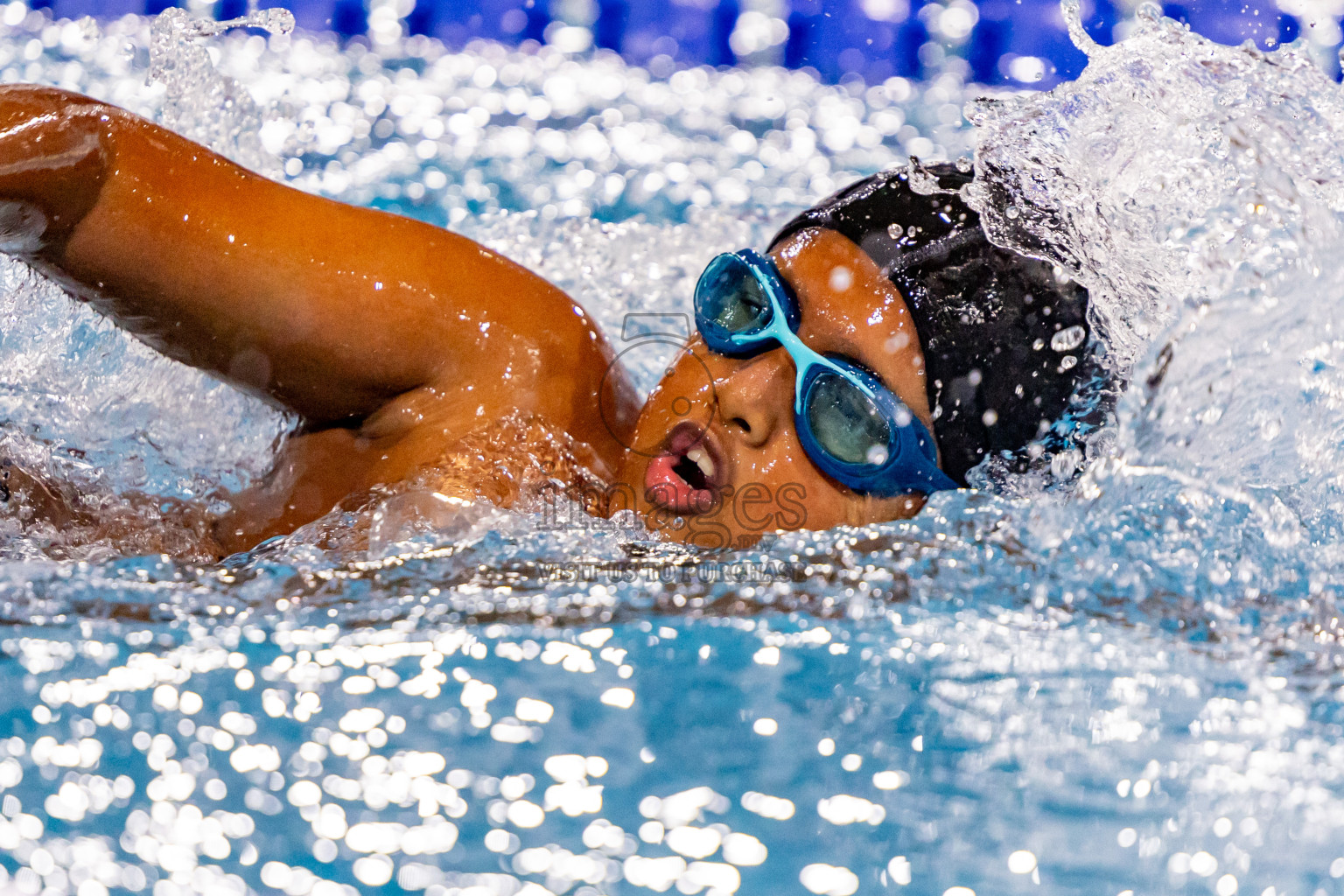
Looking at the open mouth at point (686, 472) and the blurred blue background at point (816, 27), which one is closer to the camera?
the open mouth at point (686, 472)

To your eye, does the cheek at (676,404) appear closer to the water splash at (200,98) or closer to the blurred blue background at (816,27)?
the water splash at (200,98)

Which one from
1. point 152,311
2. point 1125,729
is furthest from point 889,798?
point 152,311

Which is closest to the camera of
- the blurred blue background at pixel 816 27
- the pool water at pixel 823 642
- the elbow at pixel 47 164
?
the pool water at pixel 823 642

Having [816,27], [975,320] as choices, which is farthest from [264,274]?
[816,27]

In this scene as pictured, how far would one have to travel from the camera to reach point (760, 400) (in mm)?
1321

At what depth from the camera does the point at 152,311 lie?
1.30 metres

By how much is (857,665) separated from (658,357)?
1.28 m

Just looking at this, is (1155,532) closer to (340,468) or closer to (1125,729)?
(1125,729)

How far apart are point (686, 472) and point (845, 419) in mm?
194

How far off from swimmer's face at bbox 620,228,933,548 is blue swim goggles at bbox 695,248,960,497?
0.01m

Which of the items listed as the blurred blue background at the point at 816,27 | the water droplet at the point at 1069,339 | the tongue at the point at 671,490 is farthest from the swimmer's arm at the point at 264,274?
the blurred blue background at the point at 816,27

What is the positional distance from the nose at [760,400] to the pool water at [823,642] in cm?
12

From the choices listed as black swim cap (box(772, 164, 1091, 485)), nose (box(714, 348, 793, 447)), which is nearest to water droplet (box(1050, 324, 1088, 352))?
black swim cap (box(772, 164, 1091, 485))

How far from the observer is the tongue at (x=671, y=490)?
1.34 meters
